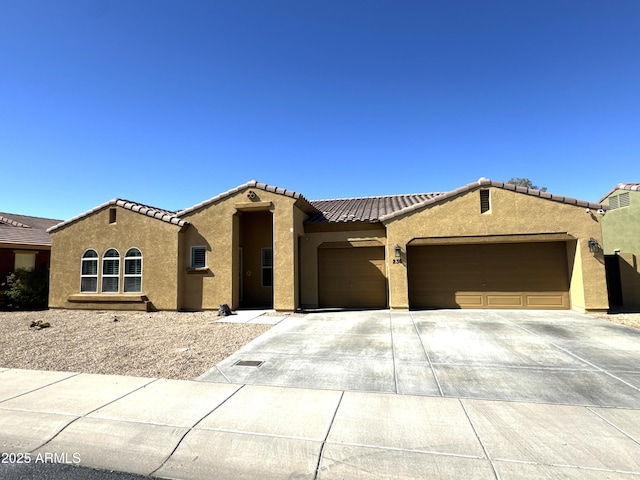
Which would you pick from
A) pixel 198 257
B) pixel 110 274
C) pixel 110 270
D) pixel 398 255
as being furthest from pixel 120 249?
pixel 398 255

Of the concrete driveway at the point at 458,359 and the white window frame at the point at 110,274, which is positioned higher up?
the white window frame at the point at 110,274

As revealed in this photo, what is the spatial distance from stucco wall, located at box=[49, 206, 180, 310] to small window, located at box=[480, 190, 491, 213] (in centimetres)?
1185

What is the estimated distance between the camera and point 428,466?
10.8ft

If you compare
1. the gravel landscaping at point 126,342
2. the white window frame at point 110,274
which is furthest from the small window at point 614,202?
the white window frame at point 110,274

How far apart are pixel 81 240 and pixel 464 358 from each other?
15.4 m

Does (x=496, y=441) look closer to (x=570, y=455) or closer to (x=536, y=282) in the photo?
(x=570, y=455)

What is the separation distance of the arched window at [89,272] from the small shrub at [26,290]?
9.70 feet

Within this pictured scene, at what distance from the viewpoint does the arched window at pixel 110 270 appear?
45.6 ft

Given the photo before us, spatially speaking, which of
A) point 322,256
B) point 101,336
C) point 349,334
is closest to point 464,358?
point 349,334

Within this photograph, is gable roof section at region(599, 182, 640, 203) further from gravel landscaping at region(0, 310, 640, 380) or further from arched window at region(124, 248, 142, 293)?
arched window at region(124, 248, 142, 293)

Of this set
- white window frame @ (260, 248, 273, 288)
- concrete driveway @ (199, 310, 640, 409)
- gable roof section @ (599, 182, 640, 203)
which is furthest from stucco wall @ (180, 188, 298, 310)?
gable roof section @ (599, 182, 640, 203)

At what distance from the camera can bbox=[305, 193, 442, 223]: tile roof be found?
14289 mm

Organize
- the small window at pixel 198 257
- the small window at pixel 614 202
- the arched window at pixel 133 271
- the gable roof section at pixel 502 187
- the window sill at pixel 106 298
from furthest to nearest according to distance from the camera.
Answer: the small window at pixel 614 202 < the arched window at pixel 133 271 < the small window at pixel 198 257 < the window sill at pixel 106 298 < the gable roof section at pixel 502 187

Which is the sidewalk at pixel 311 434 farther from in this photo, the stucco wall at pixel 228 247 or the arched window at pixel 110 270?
the arched window at pixel 110 270
